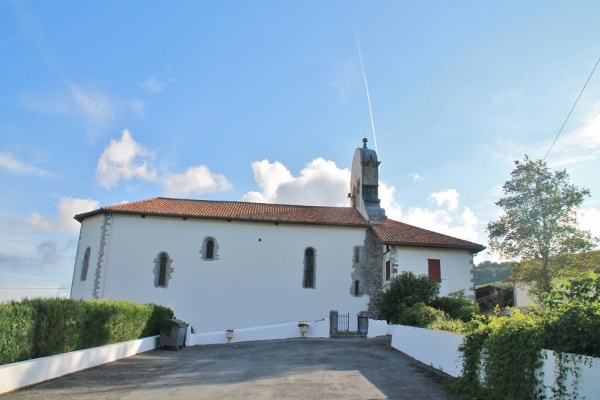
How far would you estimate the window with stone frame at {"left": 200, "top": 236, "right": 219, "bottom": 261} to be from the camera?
23844mm

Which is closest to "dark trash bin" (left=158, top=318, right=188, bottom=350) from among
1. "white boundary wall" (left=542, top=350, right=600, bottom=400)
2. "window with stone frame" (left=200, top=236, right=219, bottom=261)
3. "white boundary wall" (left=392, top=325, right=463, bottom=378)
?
"white boundary wall" (left=392, top=325, right=463, bottom=378)

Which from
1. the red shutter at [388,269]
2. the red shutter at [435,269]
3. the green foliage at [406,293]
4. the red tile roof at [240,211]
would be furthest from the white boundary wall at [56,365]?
the red shutter at [435,269]

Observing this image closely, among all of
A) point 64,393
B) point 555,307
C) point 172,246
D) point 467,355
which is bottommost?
point 64,393

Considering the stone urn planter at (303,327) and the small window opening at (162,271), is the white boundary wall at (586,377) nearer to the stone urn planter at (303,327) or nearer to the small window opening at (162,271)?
the stone urn planter at (303,327)

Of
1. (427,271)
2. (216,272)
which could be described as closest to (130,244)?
(216,272)

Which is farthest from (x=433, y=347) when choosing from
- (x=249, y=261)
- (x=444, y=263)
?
(x=249, y=261)

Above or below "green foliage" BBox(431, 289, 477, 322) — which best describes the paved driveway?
below

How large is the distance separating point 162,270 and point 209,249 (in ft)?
8.71

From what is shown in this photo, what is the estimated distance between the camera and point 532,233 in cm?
2552

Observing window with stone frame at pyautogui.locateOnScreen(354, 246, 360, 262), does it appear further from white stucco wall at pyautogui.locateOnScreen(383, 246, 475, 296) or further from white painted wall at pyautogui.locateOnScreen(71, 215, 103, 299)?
white painted wall at pyautogui.locateOnScreen(71, 215, 103, 299)

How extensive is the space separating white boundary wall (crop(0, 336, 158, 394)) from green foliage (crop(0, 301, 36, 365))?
23 cm

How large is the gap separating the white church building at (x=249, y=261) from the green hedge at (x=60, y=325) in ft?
31.8

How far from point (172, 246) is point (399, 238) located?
39.2ft

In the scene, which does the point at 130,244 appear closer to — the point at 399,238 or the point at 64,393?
the point at 399,238
